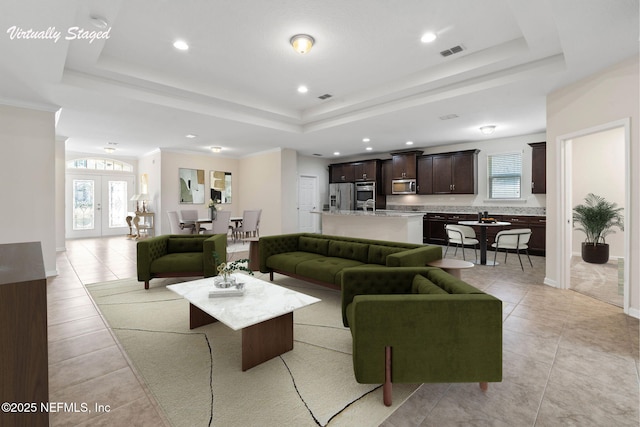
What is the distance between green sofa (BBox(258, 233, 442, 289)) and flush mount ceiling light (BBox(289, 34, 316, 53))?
2.41 m

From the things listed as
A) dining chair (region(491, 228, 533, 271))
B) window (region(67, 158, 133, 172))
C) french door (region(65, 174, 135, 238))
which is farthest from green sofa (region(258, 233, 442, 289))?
window (region(67, 158, 133, 172))

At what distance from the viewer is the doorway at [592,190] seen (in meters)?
4.30

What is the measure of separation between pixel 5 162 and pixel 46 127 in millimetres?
742

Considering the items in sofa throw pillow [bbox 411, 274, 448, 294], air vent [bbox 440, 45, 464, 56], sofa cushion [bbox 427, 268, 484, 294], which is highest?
air vent [bbox 440, 45, 464, 56]

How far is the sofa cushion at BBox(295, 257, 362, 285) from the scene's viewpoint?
3.67 m

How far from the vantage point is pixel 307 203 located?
1069 centimetres

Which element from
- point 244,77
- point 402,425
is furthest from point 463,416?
point 244,77

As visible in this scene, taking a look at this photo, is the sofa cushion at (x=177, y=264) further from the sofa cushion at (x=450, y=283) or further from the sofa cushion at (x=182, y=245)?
the sofa cushion at (x=450, y=283)

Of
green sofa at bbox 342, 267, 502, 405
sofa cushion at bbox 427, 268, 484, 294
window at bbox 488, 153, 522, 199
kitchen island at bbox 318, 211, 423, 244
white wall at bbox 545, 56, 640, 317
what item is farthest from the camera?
window at bbox 488, 153, 522, 199

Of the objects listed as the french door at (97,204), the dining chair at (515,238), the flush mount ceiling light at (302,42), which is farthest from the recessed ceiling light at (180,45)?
the french door at (97,204)

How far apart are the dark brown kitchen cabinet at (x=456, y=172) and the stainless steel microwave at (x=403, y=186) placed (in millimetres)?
617

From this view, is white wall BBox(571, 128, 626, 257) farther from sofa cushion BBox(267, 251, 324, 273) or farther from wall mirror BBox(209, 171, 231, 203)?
wall mirror BBox(209, 171, 231, 203)

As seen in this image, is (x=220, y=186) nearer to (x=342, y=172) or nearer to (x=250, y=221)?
(x=250, y=221)

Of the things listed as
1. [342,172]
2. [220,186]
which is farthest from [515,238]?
[220,186]
